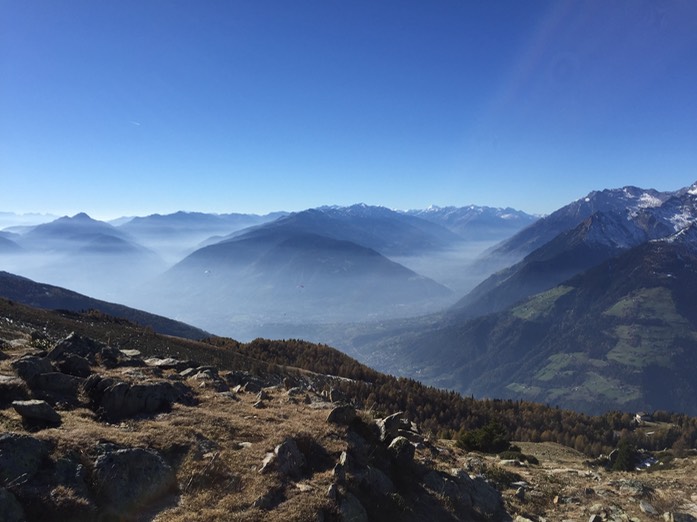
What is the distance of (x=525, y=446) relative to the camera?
172 feet

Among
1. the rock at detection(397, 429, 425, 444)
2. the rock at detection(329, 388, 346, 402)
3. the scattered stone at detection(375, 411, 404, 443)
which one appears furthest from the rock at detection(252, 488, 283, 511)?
the rock at detection(329, 388, 346, 402)

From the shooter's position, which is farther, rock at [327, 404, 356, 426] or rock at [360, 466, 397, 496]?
rock at [327, 404, 356, 426]

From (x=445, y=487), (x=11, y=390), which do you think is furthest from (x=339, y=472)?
(x=11, y=390)

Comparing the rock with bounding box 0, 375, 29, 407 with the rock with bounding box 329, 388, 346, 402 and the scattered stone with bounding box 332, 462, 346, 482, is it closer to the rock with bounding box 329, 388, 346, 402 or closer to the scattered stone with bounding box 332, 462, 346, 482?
the scattered stone with bounding box 332, 462, 346, 482

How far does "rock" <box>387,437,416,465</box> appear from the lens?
71.8 feet

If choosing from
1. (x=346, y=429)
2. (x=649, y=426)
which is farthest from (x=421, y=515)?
(x=649, y=426)

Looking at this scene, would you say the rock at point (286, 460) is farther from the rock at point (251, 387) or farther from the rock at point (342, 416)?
the rock at point (251, 387)

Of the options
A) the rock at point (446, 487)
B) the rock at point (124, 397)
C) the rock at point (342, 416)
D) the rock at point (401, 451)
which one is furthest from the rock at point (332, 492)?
the rock at point (124, 397)

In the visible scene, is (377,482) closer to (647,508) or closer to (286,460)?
(286,460)

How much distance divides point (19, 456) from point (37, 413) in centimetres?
367

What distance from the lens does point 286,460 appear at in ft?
58.2

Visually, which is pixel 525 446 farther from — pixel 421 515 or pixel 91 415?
pixel 91 415

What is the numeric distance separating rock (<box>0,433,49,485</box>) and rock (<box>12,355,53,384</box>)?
7.20 metres

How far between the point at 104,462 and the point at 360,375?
86367 mm
